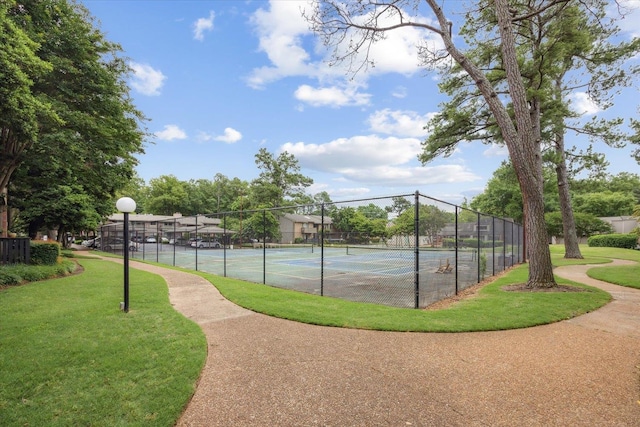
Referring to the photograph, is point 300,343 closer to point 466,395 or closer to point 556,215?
point 466,395

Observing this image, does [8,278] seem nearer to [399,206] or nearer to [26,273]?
[26,273]

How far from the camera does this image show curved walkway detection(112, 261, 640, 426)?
2674mm

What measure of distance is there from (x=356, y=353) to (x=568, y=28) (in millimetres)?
14467

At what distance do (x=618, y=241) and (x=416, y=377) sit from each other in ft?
112

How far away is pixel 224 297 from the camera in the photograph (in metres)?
7.47

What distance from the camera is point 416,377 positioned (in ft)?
11.0

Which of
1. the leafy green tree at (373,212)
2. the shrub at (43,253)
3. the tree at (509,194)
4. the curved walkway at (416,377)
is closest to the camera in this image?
the curved walkway at (416,377)

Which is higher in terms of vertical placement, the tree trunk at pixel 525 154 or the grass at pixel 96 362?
the tree trunk at pixel 525 154

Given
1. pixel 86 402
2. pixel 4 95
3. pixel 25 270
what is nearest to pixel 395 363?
pixel 86 402

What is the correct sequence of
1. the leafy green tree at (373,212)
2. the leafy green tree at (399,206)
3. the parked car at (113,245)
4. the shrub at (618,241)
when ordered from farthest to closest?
1. the parked car at (113,245)
2. the shrub at (618,241)
3. the leafy green tree at (373,212)
4. the leafy green tree at (399,206)

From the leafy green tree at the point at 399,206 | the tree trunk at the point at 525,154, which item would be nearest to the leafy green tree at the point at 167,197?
the leafy green tree at the point at 399,206

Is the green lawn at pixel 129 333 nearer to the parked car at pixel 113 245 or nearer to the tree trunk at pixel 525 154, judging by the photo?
the tree trunk at pixel 525 154

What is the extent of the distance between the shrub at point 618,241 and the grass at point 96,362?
3531 cm

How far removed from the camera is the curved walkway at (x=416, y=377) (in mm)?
2674
